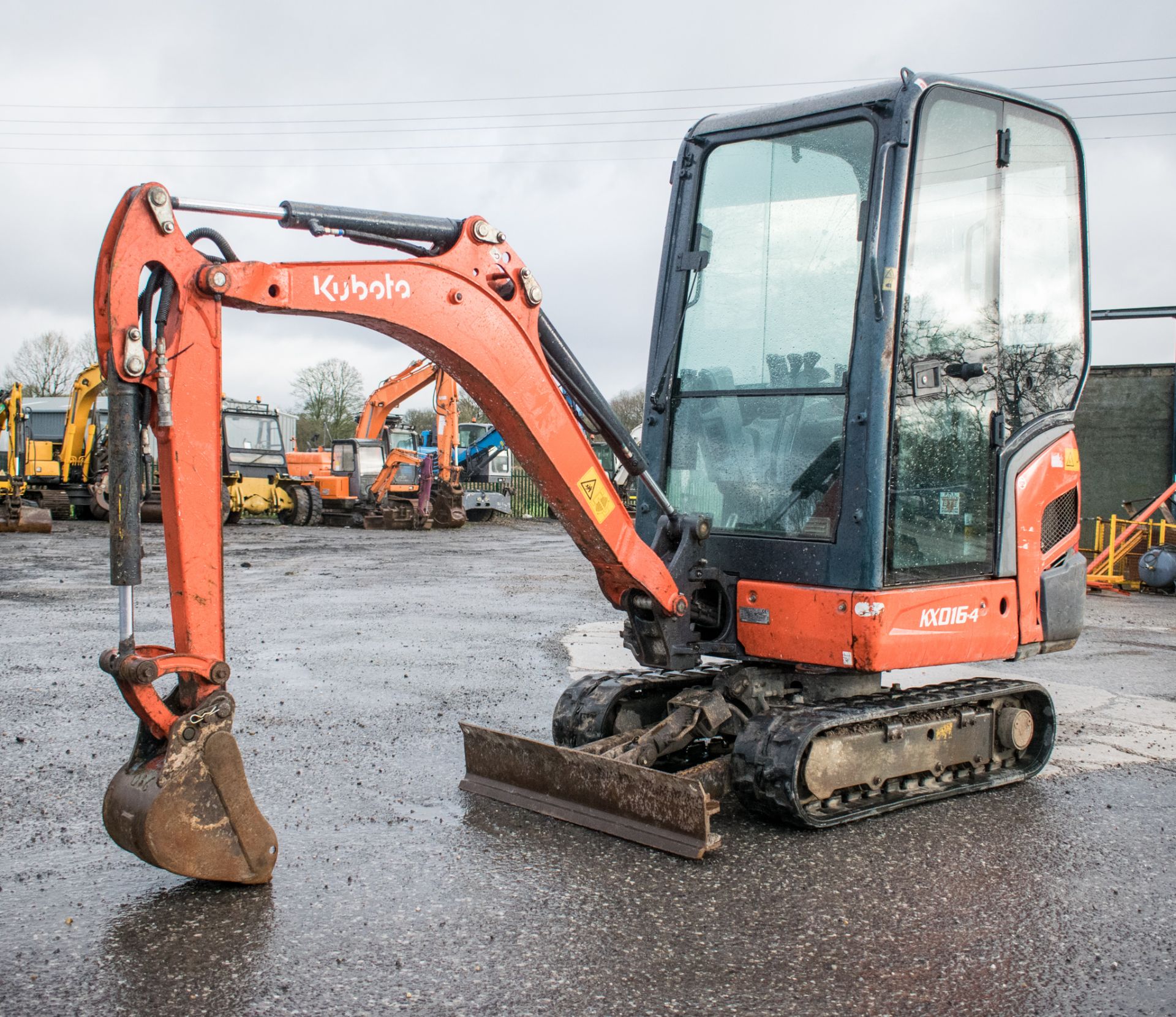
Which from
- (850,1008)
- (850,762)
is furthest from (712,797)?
(850,1008)

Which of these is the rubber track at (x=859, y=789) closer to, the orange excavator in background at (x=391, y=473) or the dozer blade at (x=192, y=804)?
the dozer blade at (x=192, y=804)

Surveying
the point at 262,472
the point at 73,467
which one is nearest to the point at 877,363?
the point at 262,472

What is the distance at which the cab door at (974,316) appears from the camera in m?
5.27

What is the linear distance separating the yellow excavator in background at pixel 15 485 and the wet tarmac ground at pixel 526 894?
18.4m

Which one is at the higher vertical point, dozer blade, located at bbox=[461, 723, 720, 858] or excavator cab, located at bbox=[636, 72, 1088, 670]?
excavator cab, located at bbox=[636, 72, 1088, 670]

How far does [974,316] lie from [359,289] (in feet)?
9.45

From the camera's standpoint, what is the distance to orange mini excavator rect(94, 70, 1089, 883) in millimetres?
4605

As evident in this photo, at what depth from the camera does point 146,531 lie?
2534cm

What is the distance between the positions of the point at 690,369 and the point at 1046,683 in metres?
4.50

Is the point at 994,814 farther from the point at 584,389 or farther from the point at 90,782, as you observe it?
the point at 90,782

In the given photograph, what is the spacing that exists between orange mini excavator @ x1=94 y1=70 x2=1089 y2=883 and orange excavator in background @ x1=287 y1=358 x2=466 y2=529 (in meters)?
22.3

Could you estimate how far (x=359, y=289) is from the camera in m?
4.35

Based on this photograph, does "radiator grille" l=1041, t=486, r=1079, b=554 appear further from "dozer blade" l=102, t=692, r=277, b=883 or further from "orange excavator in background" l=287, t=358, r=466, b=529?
"orange excavator in background" l=287, t=358, r=466, b=529

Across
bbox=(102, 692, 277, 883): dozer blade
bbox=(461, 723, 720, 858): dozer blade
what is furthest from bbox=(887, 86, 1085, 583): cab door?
bbox=(102, 692, 277, 883): dozer blade
